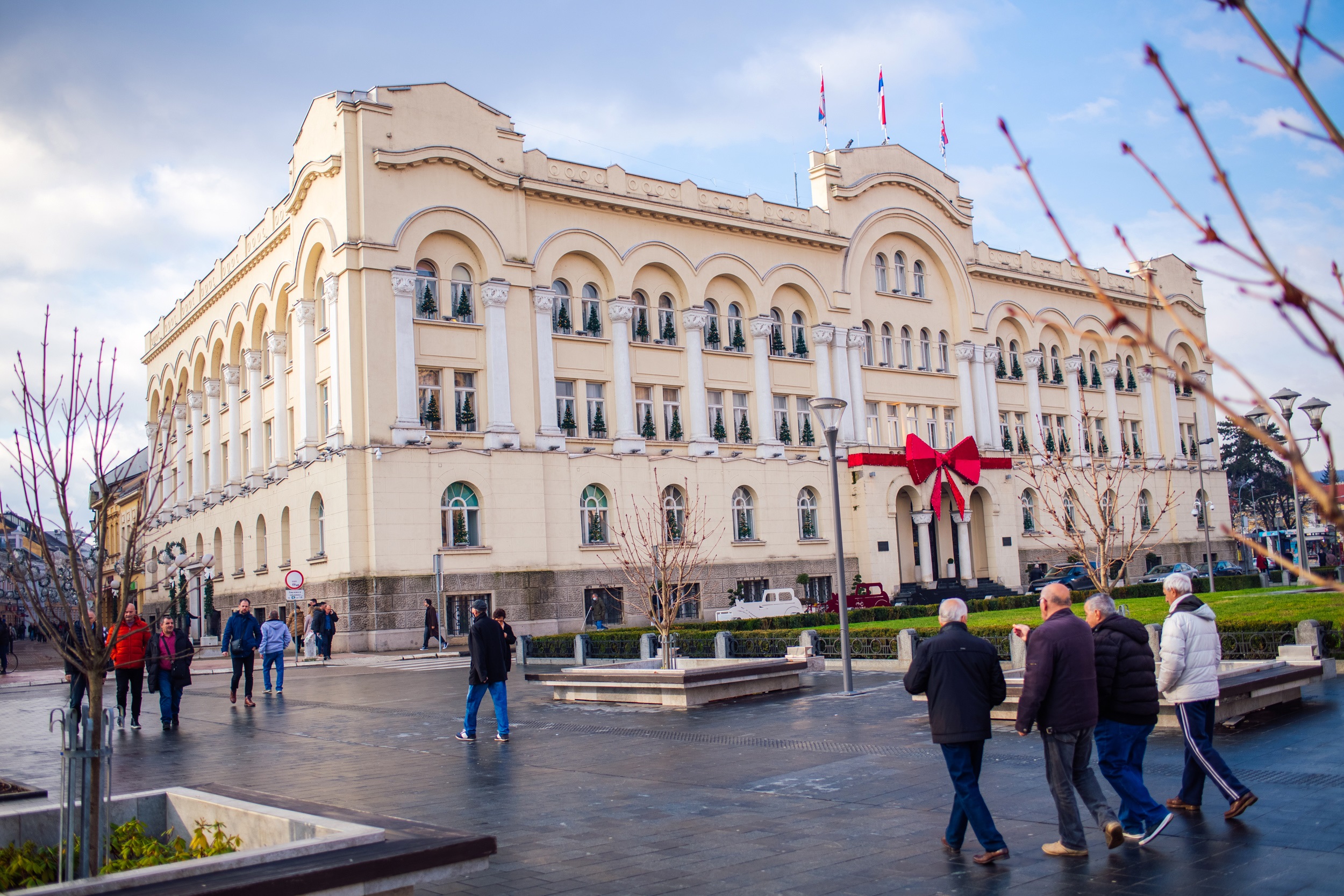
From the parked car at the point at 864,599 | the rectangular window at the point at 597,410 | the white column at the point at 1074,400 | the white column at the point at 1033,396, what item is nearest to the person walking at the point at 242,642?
the rectangular window at the point at 597,410

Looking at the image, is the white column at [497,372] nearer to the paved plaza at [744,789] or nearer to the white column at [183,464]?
the paved plaza at [744,789]

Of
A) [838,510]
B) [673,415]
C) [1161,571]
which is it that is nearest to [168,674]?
[838,510]

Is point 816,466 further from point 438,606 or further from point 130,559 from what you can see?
point 130,559

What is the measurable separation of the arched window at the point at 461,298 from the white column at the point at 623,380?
541 centimetres

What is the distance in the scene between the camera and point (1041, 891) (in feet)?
21.8

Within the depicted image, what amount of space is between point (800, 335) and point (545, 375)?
12.7 m

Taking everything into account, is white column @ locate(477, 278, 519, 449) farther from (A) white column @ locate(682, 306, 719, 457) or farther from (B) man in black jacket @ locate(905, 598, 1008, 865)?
(B) man in black jacket @ locate(905, 598, 1008, 865)

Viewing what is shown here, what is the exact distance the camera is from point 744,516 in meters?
44.1

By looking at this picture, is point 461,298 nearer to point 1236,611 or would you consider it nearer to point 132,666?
point 132,666

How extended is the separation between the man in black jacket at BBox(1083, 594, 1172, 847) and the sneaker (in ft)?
0.29

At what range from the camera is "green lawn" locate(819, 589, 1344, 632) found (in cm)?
2014

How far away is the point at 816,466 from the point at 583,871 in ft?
129

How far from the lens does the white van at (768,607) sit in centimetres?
3925

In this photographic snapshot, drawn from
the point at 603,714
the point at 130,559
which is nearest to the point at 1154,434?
the point at 603,714
